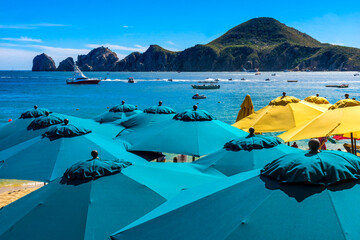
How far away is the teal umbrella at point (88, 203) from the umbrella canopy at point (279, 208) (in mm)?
873

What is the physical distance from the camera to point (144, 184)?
4.55 meters

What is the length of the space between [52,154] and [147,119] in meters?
4.54

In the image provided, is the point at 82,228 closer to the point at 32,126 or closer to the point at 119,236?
the point at 119,236

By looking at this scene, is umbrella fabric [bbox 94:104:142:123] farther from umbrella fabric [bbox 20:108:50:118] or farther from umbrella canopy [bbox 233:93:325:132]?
umbrella canopy [bbox 233:93:325:132]

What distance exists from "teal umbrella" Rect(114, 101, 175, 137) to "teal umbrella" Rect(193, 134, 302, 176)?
4395mm

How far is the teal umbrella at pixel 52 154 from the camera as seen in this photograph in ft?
21.1

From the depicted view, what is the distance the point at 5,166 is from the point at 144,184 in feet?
12.8

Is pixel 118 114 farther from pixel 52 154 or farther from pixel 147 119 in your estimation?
pixel 52 154

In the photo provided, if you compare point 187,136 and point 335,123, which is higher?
point 335,123

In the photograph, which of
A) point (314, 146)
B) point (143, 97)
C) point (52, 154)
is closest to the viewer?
point (314, 146)

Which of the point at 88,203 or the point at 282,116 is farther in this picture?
the point at 282,116

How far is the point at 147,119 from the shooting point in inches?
432

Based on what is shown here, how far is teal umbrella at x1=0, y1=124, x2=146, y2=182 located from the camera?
644 centimetres

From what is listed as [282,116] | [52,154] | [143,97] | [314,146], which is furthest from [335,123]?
[143,97]
